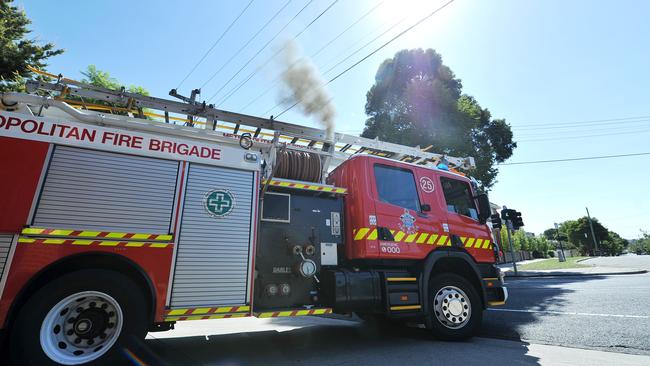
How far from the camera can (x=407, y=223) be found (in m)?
5.23

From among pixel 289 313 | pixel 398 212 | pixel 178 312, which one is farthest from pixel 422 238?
pixel 178 312

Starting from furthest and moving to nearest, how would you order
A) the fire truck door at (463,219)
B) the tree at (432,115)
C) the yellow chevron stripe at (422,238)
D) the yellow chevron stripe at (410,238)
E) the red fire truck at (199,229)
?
the tree at (432,115) → the fire truck door at (463,219) → the yellow chevron stripe at (422,238) → the yellow chevron stripe at (410,238) → the red fire truck at (199,229)

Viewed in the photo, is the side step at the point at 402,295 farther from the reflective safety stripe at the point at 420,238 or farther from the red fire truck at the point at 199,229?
the reflective safety stripe at the point at 420,238

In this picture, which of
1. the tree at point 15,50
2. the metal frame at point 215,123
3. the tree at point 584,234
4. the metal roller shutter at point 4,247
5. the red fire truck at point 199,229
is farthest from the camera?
the tree at point 584,234

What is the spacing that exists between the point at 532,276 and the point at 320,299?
17.5m

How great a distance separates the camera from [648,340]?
4359 millimetres

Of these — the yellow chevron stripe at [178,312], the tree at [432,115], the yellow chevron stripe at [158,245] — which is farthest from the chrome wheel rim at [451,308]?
the tree at [432,115]

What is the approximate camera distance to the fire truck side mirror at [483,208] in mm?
5906

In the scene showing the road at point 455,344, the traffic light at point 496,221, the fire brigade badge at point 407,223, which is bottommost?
the road at point 455,344

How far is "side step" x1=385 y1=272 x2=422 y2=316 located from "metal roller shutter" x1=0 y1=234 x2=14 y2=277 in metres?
4.35

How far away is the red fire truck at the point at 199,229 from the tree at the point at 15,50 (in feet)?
31.6

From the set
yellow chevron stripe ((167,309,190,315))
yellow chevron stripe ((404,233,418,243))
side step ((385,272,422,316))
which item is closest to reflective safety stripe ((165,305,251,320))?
yellow chevron stripe ((167,309,190,315))

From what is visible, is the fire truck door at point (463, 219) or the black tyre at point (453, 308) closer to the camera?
the black tyre at point (453, 308)

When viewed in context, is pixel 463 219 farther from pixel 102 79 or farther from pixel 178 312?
pixel 102 79
